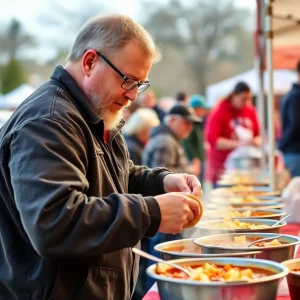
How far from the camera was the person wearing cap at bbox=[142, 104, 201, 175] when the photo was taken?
4715mm

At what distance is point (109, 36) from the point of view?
175 cm

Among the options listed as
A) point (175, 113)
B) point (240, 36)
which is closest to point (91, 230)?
point (175, 113)

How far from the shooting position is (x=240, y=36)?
26000 mm

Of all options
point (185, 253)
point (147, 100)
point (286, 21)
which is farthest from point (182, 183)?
point (147, 100)

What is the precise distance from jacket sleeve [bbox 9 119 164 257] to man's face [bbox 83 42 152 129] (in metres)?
0.23

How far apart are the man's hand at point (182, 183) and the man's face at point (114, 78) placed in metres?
0.41

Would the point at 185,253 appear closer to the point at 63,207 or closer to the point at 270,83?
the point at 63,207

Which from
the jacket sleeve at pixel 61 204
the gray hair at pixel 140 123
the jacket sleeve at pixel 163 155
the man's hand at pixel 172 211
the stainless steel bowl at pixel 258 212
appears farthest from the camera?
the gray hair at pixel 140 123

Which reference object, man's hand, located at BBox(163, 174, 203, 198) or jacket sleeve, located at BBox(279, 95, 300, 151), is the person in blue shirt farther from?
man's hand, located at BBox(163, 174, 203, 198)

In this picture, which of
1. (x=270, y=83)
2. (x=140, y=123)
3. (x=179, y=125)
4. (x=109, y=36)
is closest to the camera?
(x=109, y=36)

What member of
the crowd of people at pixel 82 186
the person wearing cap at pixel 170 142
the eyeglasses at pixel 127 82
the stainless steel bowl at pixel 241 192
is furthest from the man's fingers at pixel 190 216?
the person wearing cap at pixel 170 142

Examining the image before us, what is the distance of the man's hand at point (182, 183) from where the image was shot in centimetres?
208

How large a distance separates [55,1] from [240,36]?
297 inches

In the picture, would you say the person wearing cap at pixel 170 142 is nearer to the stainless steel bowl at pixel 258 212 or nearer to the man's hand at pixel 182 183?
the stainless steel bowl at pixel 258 212
